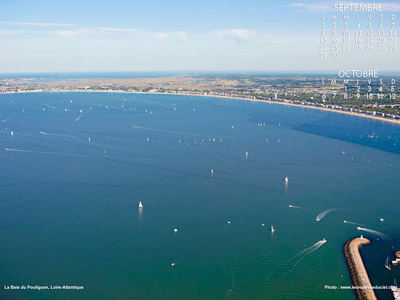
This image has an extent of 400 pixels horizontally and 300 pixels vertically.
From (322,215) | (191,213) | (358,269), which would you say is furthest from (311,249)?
(191,213)

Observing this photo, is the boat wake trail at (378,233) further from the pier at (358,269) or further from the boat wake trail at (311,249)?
the boat wake trail at (311,249)

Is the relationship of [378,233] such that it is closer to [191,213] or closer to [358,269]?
[358,269]

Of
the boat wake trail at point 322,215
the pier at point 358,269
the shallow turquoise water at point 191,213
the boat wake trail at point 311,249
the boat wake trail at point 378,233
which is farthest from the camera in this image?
the boat wake trail at point 322,215

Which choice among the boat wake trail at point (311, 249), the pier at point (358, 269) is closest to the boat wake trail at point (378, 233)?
the pier at point (358, 269)

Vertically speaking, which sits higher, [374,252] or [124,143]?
[124,143]

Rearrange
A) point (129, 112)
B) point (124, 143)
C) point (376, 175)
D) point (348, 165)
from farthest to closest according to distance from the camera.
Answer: point (129, 112), point (124, 143), point (348, 165), point (376, 175)

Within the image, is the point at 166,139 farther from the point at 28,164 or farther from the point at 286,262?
the point at 286,262

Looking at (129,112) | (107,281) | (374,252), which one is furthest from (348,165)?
(129,112)
